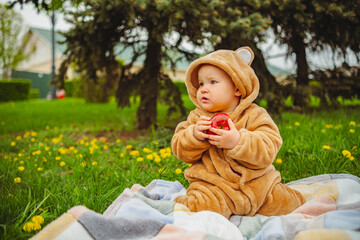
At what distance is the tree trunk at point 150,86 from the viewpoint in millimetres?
4344

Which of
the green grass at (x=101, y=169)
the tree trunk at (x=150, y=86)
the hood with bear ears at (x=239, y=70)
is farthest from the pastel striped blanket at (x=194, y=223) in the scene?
the tree trunk at (x=150, y=86)

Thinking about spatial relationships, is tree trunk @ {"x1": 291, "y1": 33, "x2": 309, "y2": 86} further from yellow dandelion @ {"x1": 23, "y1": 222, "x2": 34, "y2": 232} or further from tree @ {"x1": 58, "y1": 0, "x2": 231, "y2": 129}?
yellow dandelion @ {"x1": 23, "y1": 222, "x2": 34, "y2": 232}

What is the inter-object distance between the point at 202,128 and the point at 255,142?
0.32 meters

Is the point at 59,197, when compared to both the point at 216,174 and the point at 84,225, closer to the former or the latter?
the point at 84,225

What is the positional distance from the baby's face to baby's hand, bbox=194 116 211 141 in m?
0.17

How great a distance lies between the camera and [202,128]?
1.61 meters

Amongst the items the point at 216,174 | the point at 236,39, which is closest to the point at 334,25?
the point at 236,39

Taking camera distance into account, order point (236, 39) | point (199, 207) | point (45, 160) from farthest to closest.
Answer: point (236, 39) < point (45, 160) < point (199, 207)

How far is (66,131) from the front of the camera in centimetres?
498

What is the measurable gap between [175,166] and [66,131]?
3083 mm

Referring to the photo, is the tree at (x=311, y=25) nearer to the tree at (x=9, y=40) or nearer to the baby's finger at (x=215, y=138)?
the baby's finger at (x=215, y=138)

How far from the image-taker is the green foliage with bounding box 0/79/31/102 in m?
16.0

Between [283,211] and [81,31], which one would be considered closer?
[283,211]

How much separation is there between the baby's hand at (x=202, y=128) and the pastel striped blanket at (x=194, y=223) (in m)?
0.45
